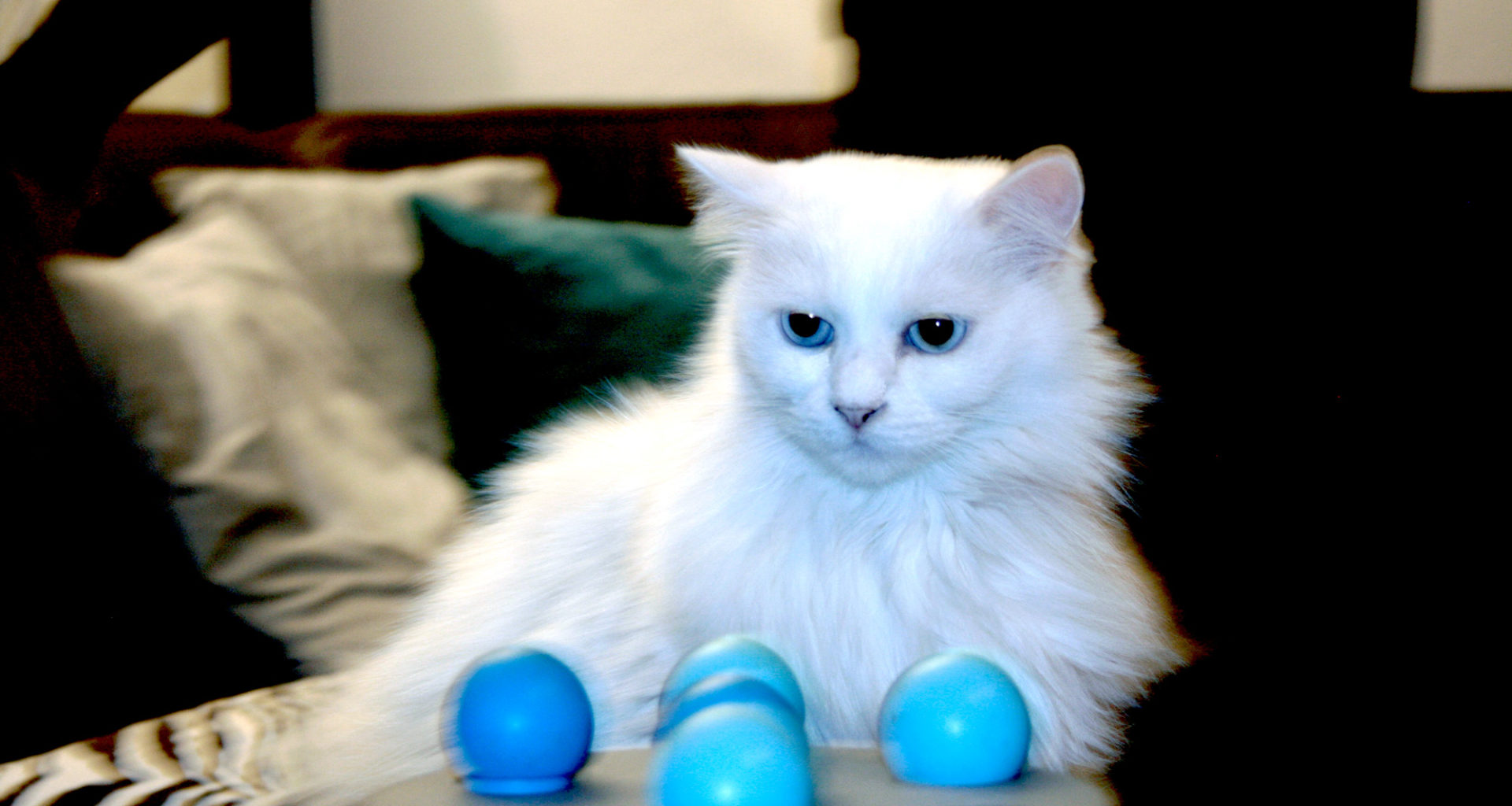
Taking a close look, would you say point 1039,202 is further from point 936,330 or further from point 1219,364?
point 1219,364

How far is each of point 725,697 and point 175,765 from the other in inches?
21.5

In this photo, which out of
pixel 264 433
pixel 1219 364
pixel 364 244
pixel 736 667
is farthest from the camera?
pixel 364 244

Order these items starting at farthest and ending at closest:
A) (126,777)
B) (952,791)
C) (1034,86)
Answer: (1034,86), (126,777), (952,791)

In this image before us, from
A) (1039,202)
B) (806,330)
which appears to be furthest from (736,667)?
(1039,202)

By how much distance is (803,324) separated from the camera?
85 cm

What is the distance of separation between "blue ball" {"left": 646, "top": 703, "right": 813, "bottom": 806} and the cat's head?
10.2 inches

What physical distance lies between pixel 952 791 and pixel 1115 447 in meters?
0.34

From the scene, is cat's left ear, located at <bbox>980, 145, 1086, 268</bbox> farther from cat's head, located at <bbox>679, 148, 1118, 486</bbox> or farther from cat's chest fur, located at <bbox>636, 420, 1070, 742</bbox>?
cat's chest fur, located at <bbox>636, 420, 1070, 742</bbox>

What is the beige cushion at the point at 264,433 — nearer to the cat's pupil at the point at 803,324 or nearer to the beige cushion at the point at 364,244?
the beige cushion at the point at 364,244

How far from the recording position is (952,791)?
2.15ft

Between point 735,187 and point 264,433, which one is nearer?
point 735,187

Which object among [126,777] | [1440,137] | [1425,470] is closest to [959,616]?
[1425,470]

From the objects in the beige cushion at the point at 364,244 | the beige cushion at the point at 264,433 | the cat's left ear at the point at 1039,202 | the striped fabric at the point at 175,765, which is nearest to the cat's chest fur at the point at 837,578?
the cat's left ear at the point at 1039,202

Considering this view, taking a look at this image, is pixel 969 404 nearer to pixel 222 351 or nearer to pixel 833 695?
pixel 833 695
